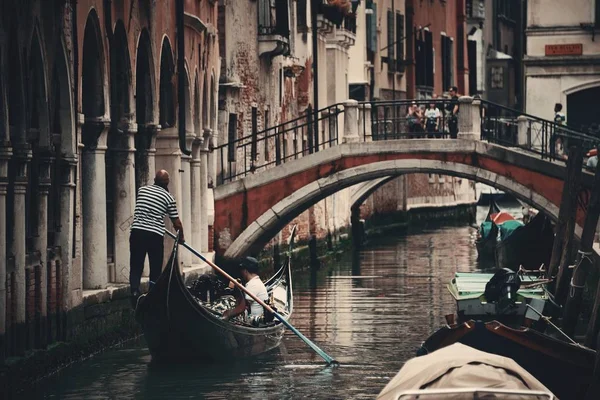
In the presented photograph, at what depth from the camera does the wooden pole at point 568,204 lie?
14047 mm

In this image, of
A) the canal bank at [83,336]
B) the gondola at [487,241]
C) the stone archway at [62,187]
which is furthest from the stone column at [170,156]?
the gondola at [487,241]

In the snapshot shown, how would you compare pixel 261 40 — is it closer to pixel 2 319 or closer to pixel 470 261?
pixel 470 261

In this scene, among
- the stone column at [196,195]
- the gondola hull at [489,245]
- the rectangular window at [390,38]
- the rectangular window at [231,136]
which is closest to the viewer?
the stone column at [196,195]

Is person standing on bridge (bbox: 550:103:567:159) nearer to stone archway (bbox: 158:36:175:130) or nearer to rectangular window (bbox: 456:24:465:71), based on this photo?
stone archway (bbox: 158:36:175:130)

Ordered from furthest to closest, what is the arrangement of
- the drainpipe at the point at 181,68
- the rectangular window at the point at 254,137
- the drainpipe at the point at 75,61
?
1. the rectangular window at the point at 254,137
2. the drainpipe at the point at 181,68
3. the drainpipe at the point at 75,61

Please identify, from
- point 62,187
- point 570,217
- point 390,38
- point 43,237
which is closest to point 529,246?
point 570,217

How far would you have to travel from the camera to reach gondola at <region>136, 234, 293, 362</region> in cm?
1124

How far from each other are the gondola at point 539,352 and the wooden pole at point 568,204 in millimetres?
4088

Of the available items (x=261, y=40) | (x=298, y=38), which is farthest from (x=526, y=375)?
(x=298, y=38)

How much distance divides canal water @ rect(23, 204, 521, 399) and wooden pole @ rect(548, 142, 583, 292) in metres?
1.09

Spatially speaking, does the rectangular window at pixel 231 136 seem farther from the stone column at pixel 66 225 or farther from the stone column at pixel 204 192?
the stone column at pixel 66 225

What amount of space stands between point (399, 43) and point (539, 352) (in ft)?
68.1

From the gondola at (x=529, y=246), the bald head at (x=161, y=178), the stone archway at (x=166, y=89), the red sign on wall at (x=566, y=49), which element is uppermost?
the red sign on wall at (x=566, y=49)

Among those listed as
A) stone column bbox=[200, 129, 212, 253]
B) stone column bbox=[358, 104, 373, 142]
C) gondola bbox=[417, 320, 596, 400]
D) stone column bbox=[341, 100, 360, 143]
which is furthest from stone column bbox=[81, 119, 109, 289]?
stone column bbox=[358, 104, 373, 142]
